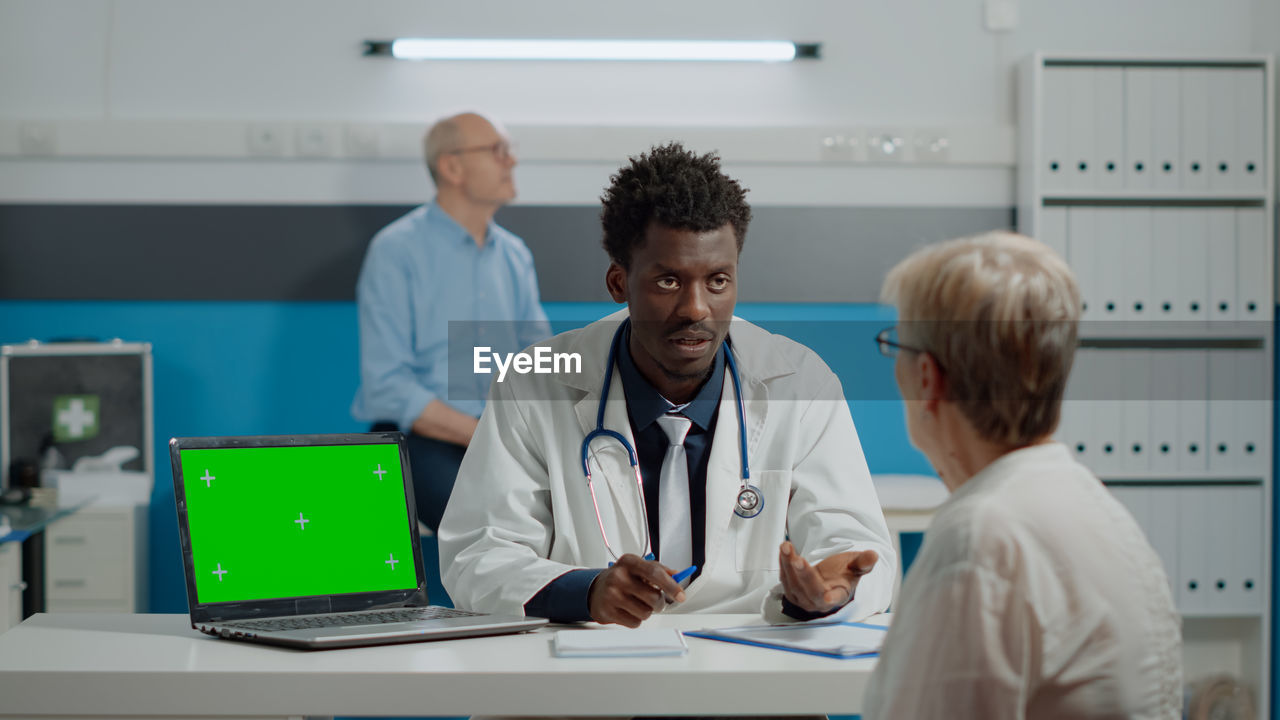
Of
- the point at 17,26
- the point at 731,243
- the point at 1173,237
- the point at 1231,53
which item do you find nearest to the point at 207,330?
the point at 17,26

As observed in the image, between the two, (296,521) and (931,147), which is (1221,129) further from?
(296,521)

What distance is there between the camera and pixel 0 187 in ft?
10.5

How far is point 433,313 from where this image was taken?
3.02 m

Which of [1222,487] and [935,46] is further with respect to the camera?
[935,46]

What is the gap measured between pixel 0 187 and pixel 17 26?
0.48m

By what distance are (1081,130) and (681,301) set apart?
2050mm

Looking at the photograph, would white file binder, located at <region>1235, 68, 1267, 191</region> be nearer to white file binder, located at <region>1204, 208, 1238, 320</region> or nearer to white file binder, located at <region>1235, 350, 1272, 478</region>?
white file binder, located at <region>1204, 208, 1238, 320</region>

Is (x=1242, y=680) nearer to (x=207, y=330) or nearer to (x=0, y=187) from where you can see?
(x=207, y=330)

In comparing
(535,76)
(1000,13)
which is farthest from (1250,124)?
(535,76)

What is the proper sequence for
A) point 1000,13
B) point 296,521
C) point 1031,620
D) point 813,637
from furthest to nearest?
point 1000,13, point 296,521, point 813,637, point 1031,620

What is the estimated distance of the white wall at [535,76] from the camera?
3219 millimetres

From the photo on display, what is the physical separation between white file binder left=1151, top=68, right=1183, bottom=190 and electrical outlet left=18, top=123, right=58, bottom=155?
3.15 meters

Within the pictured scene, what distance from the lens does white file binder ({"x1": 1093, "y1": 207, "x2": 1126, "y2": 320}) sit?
312cm

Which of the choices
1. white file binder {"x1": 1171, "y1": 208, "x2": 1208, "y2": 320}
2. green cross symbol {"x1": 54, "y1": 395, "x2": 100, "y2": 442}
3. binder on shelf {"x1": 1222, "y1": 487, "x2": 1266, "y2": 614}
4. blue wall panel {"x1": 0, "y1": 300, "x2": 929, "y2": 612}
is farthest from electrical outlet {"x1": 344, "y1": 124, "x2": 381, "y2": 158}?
binder on shelf {"x1": 1222, "y1": 487, "x2": 1266, "y2": 614}
